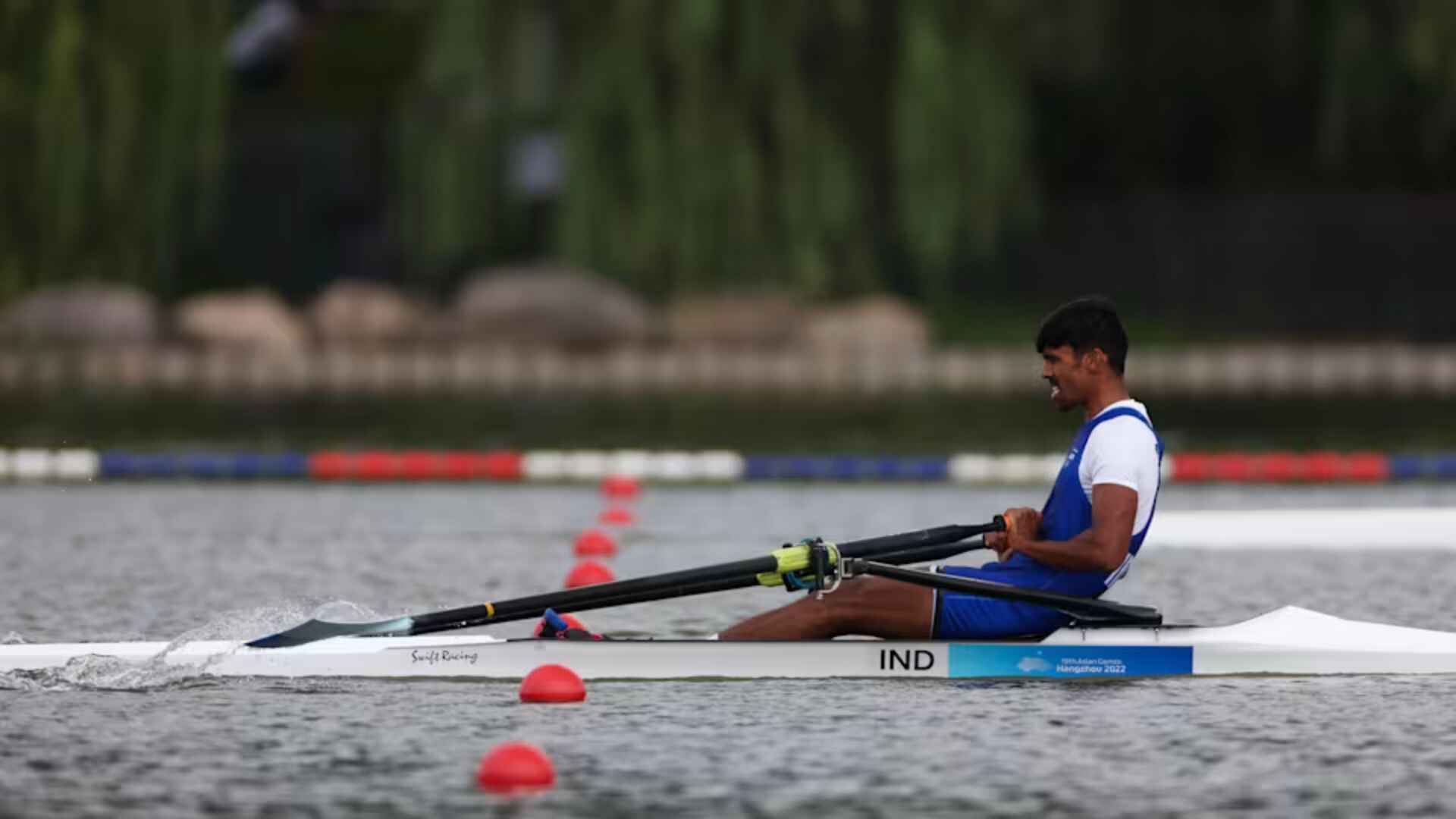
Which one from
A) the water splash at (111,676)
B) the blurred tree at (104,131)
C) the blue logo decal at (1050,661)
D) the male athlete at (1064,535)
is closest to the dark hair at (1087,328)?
the male athlete at (1064,535)

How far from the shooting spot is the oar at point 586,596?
31.6 feet

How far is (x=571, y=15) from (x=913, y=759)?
766 inches

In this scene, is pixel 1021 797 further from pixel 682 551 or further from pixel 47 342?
pixel 47 342

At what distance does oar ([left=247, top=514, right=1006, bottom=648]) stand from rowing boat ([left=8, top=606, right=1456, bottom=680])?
6cm

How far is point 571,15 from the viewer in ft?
88.6

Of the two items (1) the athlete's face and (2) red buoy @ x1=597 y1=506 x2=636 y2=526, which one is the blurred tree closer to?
(2) red buoy @ x1=597 y1=506 x2=636 y2=526

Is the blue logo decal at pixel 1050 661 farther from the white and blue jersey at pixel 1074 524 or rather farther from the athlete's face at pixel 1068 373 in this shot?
the athlete's face at pixel 1068 373

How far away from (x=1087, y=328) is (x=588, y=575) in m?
3.77

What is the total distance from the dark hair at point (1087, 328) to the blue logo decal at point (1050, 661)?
960mm

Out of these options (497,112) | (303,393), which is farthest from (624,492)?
(303,393)

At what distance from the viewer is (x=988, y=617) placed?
9.82 meters

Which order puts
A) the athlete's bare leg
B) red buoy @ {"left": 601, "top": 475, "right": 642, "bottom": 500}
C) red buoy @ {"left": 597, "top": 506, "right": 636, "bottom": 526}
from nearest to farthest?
the athlete's bare leg → red buoy @ {"left": 597, "top": 506, "right": 636, "bottom": 526} → red buoy @ {"left": 601, "top": 475, "right": 642, "bottom": 500}

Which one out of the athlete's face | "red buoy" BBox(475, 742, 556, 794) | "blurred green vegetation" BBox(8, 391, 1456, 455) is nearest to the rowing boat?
the athlete's face

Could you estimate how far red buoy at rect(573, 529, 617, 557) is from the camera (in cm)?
1481
